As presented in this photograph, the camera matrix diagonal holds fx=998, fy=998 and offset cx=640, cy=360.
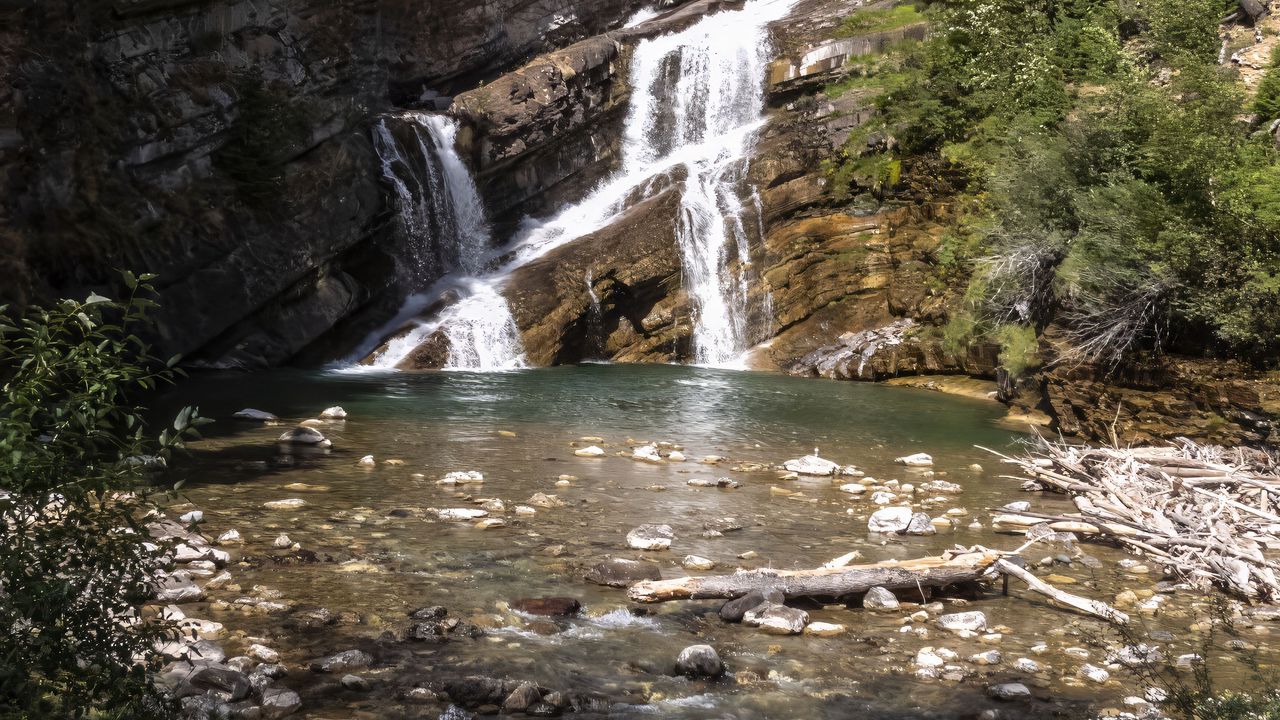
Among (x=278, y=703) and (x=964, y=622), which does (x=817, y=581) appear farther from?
(x=278, y=703)

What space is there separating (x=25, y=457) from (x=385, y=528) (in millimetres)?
5741

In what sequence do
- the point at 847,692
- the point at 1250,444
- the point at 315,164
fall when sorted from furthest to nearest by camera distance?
the point at 315,164, the point at 1250,444, the point at 847,692

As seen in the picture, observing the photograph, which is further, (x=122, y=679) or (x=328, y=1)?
(x=328, y=1)

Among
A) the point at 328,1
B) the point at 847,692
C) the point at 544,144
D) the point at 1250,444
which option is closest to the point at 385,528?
the point at 847,692

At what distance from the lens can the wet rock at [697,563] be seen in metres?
8.69

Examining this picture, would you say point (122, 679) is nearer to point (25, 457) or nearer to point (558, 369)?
point (25, 457)

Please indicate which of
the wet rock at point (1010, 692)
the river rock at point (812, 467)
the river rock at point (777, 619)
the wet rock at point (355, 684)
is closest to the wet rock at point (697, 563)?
the river rock at point (777, 619)

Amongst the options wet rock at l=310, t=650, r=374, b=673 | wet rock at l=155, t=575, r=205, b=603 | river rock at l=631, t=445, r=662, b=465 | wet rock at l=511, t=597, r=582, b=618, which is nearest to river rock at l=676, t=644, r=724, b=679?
wet rock at l=511, t=597, r=582, b=618

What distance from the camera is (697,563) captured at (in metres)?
8.72

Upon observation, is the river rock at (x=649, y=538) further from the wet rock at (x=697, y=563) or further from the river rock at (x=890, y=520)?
the river rock at (x=890, y=520)

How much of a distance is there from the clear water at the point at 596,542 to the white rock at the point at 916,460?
287 mm

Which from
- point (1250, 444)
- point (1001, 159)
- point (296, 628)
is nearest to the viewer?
point (296, 628)

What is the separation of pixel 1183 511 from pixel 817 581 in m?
4.08

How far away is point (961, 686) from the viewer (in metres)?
6.28
